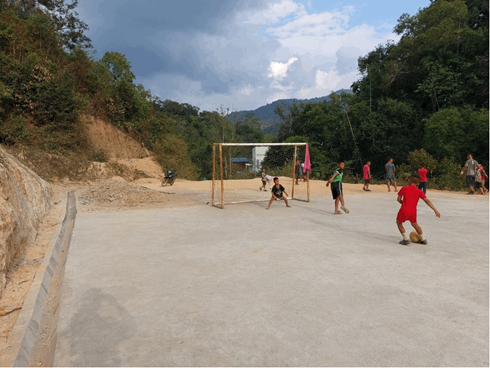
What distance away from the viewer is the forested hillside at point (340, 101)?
2133cm

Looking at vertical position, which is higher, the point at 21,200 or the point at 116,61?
the point at 116,61

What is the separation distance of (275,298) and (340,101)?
123 ft

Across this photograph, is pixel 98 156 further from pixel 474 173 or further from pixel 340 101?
pixel 340 101

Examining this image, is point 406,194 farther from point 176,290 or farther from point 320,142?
point 320,142

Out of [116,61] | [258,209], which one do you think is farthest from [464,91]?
[116,61]

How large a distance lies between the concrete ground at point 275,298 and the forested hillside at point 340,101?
49.1 ft

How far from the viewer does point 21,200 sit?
7.14m

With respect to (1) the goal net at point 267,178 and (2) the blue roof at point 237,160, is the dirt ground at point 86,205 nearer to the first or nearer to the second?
(1) the goal net at point 267,178

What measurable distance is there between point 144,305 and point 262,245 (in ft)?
10.1

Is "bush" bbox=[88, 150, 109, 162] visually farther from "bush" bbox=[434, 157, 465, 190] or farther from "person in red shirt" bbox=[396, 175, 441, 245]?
"person in red shirt" bbox=[396, 175, 441, 245]

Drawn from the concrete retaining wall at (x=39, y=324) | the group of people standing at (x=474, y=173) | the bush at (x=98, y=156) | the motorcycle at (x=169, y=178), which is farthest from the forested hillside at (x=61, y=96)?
the group of people standing at (x=474, y=173)

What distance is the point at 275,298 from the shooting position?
162 inches

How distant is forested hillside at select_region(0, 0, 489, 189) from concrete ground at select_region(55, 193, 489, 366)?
49.1 ft

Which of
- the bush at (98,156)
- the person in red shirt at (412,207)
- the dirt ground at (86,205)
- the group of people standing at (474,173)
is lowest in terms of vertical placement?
the dirt ground at (86,205)
